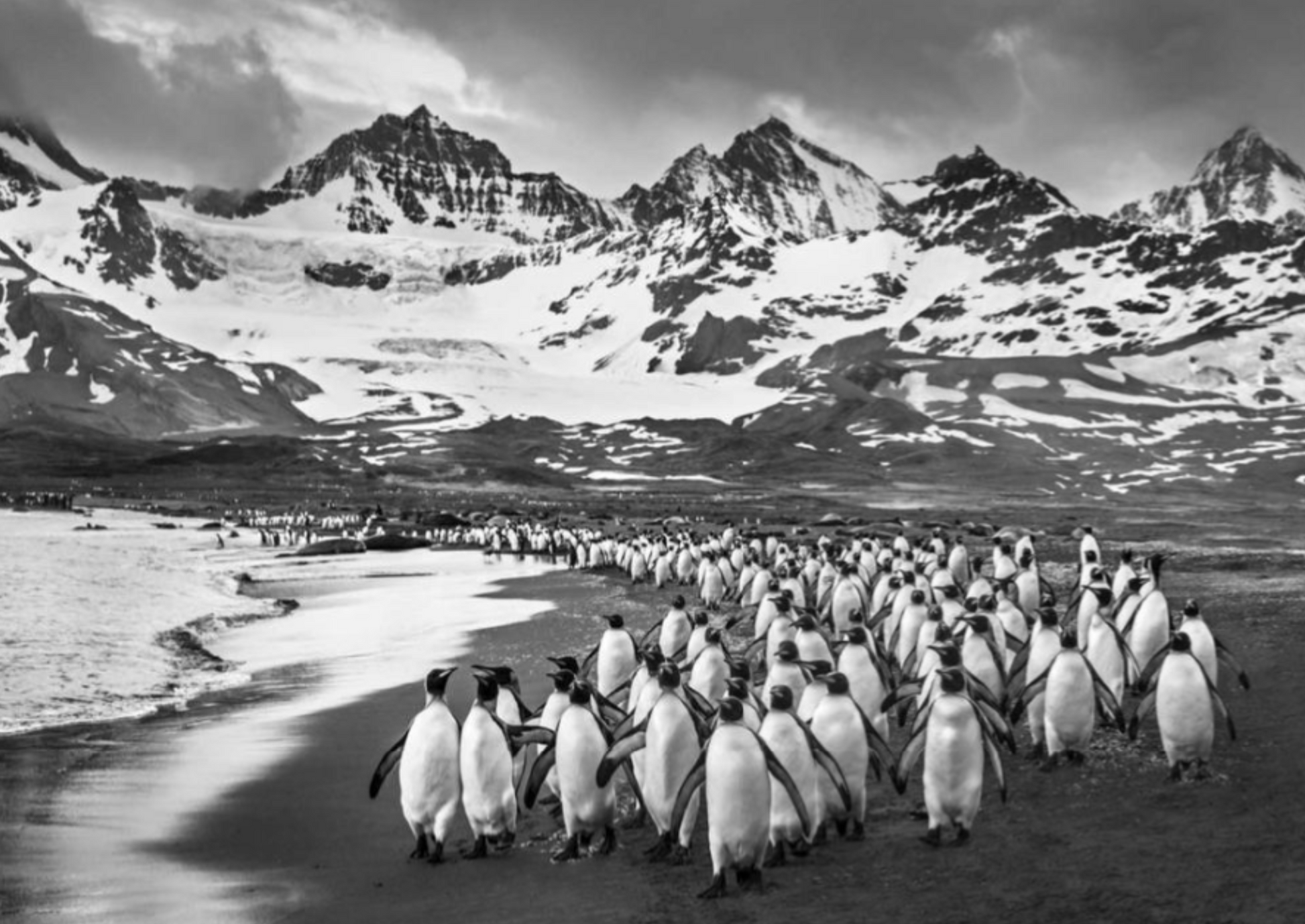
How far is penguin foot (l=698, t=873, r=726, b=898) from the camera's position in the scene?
6.54 m

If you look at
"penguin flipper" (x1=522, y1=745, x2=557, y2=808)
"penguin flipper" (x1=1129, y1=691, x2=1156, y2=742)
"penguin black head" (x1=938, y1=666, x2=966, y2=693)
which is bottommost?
"penguin flipper" (x1=522, y1=745, x2=557, y2=808)

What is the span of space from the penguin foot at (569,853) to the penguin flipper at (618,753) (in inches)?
15.9

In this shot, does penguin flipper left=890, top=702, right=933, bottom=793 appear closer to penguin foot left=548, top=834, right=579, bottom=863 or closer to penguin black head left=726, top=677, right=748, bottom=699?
penguin black head left=726, top=677, right=748, bottom=699

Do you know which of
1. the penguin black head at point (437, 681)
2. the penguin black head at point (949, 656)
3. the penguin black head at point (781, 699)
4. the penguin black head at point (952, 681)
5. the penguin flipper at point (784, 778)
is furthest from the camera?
the penguin black head at point (949, 656)

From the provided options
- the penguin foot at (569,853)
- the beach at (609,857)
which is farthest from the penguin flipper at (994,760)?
the penguin foot at (569,853)

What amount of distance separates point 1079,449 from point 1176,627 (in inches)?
4568

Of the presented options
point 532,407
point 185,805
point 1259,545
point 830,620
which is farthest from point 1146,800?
point 532,407

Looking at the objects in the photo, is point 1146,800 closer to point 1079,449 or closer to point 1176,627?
point 1176,627

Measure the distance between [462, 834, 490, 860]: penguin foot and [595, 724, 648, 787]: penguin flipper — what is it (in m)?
0.84

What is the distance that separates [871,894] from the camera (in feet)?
20.8

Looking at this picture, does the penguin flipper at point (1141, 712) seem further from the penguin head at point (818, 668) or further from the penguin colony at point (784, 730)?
the penguin head at point (818, 668)

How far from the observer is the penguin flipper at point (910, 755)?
25.3 ft

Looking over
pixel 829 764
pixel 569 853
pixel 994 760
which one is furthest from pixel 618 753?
pixel 994 760

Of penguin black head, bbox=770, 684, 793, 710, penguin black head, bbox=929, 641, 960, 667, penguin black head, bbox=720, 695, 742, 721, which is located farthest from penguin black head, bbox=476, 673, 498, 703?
penguin black head, bbox=929, 641, 960, 667
